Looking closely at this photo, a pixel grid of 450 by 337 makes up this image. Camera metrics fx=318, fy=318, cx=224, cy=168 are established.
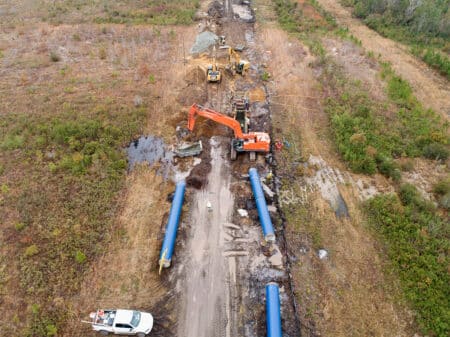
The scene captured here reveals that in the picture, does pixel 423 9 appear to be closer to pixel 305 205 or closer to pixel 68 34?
pixel 305 205

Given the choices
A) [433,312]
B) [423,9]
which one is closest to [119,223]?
[433,312]

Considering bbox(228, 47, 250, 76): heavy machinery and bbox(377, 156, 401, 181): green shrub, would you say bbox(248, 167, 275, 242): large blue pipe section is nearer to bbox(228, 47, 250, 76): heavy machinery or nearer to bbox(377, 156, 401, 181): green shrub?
bbox(377, 156, 401, 181): green shrub

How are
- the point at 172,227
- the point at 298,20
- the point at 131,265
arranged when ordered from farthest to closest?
the point at 298,20 < the point at 172,227 < the point at 131,265

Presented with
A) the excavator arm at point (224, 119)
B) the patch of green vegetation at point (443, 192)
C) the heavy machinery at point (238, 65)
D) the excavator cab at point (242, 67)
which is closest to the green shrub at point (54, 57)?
the heavy machinery at point (238, 65)

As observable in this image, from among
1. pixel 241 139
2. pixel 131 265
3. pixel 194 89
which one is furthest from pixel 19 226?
pixel 194 89

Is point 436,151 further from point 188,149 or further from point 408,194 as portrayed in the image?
point 188,149

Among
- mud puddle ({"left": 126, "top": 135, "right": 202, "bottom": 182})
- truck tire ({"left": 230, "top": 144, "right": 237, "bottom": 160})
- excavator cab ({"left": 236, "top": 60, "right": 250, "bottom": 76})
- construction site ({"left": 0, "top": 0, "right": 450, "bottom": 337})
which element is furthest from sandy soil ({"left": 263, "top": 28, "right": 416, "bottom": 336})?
mud puddle ({"left": 126, "top": 135, "right": 202, "bottom": 182})
